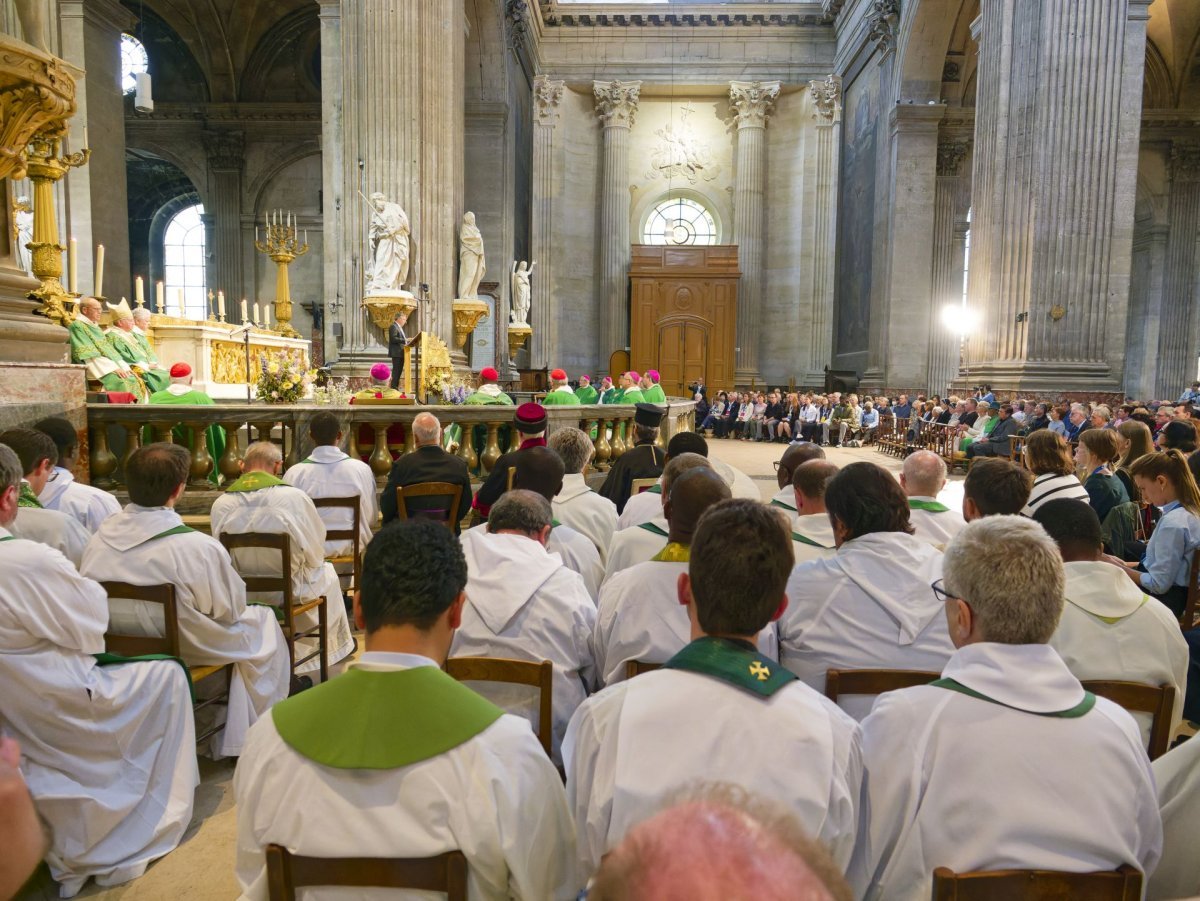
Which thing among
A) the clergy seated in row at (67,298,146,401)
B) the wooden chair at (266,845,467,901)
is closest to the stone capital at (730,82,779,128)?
the clergy seated in row at (67,298,146,401)

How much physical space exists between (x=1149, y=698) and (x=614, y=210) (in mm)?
25132

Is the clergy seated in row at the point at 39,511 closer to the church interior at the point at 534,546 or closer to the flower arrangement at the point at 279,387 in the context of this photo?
the church interior at the point at 534,546

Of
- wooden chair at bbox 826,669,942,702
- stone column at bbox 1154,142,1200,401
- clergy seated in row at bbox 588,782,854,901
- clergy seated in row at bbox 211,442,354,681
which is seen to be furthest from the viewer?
stone column at bbox 1154,142,1200,401

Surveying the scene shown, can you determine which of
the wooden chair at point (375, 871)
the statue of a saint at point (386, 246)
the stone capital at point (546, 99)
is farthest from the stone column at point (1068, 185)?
the wooden chair at point (375, 871)

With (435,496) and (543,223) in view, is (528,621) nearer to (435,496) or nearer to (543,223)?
(435,496)

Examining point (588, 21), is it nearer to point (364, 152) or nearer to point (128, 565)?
point (364, 152)

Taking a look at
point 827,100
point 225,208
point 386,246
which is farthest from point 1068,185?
point 225,208

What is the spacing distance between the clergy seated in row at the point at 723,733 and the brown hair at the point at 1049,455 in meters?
3.84

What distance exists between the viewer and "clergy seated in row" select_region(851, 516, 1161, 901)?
1690 millimetres

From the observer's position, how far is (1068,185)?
13812 millimetres

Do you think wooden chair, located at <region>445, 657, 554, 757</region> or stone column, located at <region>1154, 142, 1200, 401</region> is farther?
stone column, located at <region>1154, 142, 1200, 401</region>

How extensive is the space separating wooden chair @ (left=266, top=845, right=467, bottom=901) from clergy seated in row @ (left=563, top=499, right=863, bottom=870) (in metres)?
0.32

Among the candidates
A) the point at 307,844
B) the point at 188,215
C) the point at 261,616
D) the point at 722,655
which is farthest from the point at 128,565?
the point at 188,215

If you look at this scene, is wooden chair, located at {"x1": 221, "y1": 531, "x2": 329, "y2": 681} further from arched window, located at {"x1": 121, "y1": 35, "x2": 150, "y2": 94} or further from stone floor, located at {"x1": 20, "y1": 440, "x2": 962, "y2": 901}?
arched window, located at {"x1": 121, "y1": 35, "x2": 150, "y2": 94}
